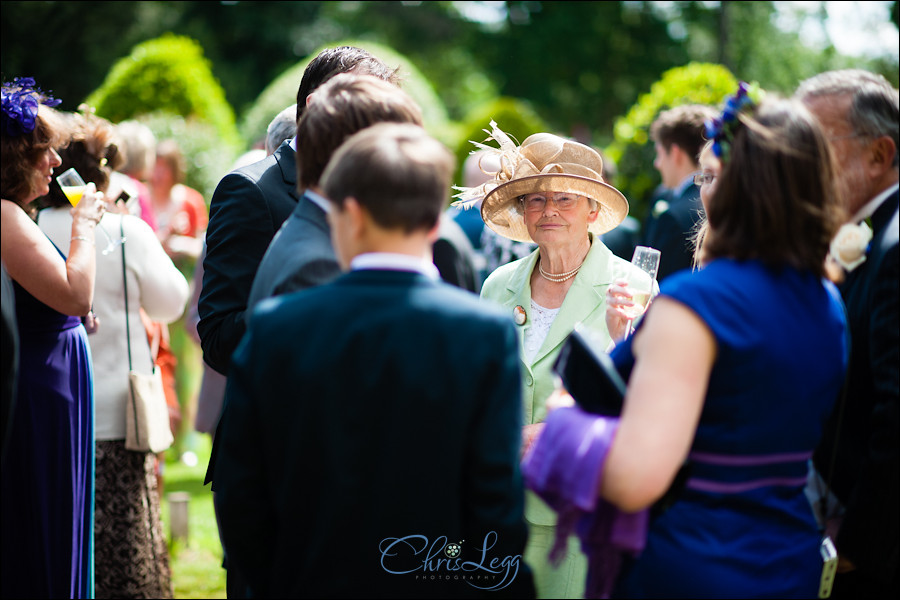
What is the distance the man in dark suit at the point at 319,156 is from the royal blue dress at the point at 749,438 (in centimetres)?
92

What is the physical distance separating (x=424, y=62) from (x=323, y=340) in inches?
1530

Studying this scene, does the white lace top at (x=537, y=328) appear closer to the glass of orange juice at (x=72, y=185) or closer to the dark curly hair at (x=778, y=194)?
the dark curly hair at (x=778, y=194)

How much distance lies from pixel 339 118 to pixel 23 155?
5.35ft

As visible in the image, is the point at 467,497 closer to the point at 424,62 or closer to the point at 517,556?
the point at 517,556

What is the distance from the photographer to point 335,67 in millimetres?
3246

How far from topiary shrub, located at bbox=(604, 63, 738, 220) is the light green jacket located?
190 inches

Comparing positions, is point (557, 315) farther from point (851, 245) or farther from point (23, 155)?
point (23, 155)

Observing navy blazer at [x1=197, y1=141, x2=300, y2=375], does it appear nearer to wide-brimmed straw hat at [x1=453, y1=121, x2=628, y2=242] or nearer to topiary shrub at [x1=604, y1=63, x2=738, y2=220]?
wide-brimmed straw hat at [x1=453, y1=121, x2=628, y2=242]

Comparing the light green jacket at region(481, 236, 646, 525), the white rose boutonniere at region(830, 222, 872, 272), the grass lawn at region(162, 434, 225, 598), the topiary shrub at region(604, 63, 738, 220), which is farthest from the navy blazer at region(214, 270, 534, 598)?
the topiary shrub at region(604, 63, 738, 220)

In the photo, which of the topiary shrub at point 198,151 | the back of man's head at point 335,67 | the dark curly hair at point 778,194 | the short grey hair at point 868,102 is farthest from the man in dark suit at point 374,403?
the topiary shrub at point 198,151

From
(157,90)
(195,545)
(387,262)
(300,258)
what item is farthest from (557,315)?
(157,90)

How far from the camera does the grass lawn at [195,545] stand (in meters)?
5.20

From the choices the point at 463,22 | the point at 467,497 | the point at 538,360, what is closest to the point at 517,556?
the point at 467,497

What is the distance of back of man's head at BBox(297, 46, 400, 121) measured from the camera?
10.6 ft
